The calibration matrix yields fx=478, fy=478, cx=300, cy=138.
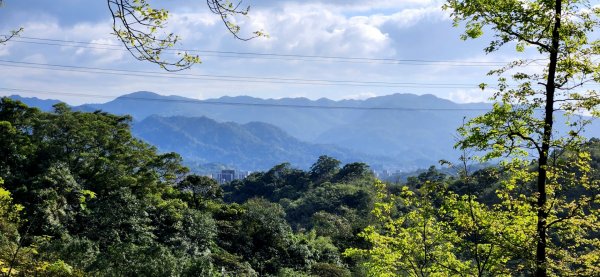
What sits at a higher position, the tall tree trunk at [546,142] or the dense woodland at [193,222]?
the tall tree trunk at [546,142]

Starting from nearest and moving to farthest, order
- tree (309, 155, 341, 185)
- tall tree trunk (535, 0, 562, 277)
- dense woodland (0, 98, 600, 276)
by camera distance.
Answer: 1. tall tree trunk (535, 0, 562, 277)
2. dense woodland (0, 98, 600, 276)
3. tree (309, 155, 341, 185)

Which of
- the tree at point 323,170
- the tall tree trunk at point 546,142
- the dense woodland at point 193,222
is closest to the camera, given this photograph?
the tall tree trunk at point 546,142

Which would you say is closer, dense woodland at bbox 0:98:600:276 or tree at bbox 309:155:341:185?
dense woodland at bbox 0:98:600:276

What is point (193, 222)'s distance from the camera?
73.6 feet

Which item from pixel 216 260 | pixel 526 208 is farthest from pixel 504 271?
pixel 216 260

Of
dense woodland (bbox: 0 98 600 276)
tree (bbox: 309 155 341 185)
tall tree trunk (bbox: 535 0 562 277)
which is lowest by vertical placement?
tree (bbox: 309 155 341 185)

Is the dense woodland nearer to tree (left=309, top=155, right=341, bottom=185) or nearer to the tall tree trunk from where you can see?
the tall tree trunk

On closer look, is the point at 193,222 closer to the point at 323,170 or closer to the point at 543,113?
the point at 543,113

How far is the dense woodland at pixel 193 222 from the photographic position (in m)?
7.36

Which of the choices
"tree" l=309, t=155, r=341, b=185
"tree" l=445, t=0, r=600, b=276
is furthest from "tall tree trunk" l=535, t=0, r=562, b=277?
"tree" l=309, t=155, r=341, b=185

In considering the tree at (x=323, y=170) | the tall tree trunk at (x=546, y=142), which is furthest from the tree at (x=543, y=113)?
the tree at (x=323, y=170)

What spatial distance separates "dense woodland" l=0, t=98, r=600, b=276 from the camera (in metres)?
7.36

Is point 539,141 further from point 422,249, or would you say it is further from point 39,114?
point 39,114

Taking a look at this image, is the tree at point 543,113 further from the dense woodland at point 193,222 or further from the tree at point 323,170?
the tree at point 323,170
